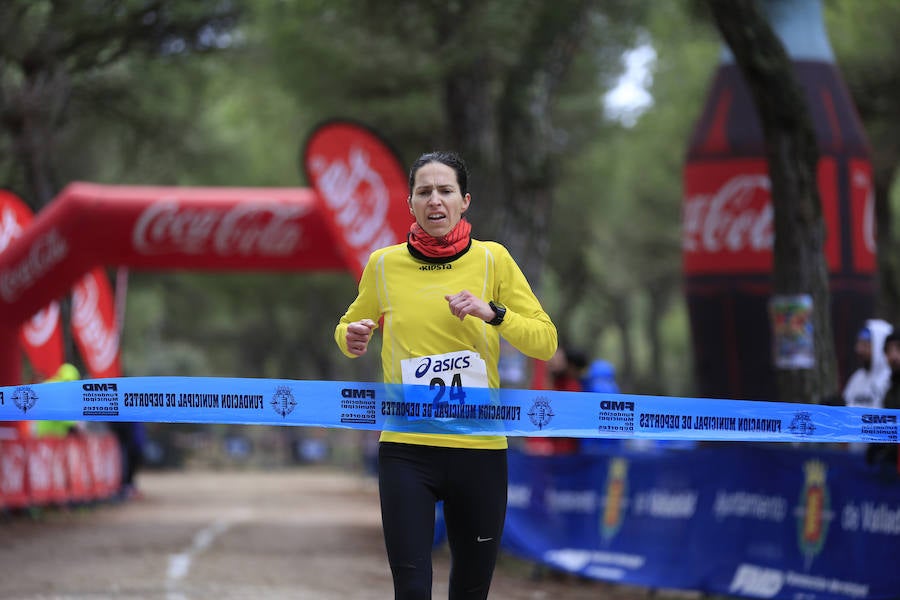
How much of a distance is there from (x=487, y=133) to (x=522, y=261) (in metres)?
1.49

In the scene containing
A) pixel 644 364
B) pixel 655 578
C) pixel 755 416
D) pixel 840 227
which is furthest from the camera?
pixel 644 364

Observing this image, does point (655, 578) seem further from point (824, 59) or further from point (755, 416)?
point (824, 59)

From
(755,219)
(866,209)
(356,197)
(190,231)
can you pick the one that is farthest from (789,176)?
(190,231)

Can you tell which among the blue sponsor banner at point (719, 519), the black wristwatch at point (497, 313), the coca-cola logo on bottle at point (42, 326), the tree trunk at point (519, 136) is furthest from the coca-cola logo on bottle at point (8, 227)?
the black wristwatch at point (497, 313)

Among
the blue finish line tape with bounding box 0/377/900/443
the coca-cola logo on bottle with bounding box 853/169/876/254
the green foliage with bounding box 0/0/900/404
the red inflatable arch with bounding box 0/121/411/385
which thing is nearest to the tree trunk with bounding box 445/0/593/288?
the green foliage with bounding box 0/0/900/404

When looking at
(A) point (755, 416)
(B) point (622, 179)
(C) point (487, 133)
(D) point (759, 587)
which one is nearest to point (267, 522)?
(C) point (487, 133)

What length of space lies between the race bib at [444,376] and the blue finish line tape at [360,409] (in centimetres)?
10

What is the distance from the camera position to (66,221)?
16312 mm

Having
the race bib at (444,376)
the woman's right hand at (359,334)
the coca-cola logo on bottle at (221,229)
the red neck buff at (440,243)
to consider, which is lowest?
the race bib at (444,376)

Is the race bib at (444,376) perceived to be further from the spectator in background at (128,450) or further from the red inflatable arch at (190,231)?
the spectator in background at (128,450)

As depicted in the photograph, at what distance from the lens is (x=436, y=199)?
4309mm

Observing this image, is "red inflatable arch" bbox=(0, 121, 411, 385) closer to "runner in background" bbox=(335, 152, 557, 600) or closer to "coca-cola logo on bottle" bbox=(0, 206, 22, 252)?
"coca-cola logo on bottle" bbox=(0, 206, 22, 252)

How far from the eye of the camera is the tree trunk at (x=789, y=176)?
995cm

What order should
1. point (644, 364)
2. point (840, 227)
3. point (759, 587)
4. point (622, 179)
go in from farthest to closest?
point (644, 364) < point (622, 179) < point (840, 227) < point (759, 587)
